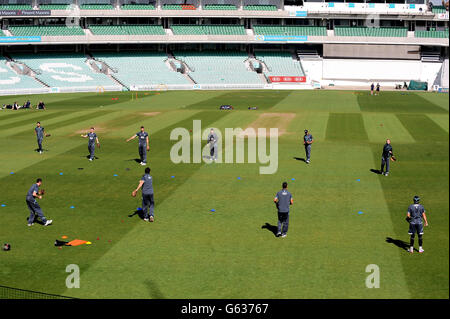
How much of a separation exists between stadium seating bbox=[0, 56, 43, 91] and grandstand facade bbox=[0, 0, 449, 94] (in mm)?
2160

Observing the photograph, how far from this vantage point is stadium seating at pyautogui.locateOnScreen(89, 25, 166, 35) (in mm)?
85000

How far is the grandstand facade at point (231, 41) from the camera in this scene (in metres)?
80.1

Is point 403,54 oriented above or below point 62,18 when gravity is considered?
below

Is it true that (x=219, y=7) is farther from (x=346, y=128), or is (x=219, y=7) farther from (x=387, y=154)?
(x=387, y=154)

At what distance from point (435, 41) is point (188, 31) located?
132 feet

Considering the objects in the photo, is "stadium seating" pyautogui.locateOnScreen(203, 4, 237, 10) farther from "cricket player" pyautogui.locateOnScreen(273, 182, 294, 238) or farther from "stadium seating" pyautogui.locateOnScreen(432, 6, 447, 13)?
"cricket player" pyautogui.locateOnScreen(273, 182, 294, 238)

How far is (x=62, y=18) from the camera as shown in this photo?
3423 inches

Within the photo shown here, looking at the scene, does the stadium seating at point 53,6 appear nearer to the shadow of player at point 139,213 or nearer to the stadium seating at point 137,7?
the stadium seating at point 137,7

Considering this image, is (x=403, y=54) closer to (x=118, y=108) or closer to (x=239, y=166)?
(x=118, y=108)

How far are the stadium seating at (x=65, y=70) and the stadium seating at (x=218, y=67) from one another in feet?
45.3

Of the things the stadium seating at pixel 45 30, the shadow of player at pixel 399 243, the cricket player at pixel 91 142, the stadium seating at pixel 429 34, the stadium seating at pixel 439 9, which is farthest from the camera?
the stadium seating at pixel 439 9

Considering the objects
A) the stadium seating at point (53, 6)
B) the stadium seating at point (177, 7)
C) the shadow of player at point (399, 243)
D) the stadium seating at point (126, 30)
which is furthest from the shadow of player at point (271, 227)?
the stadium seating at point (53, 6)
